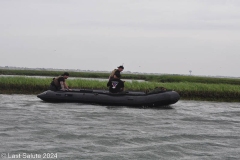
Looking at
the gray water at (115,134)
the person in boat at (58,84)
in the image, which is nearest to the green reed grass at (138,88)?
the person in boat at (58,84)

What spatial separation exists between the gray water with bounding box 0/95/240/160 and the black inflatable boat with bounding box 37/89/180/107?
103 cm

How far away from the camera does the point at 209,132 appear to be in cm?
1331

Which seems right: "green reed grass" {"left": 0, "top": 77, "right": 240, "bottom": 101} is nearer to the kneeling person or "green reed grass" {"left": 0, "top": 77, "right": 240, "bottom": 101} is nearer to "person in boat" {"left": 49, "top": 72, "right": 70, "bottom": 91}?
A: "person in boat" {"left": 49, "top": 72, "right": 70, "bottom": 91}

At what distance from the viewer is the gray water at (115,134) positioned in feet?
32.7

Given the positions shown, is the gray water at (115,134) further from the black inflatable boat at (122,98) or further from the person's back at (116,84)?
the person's back at (116,84)

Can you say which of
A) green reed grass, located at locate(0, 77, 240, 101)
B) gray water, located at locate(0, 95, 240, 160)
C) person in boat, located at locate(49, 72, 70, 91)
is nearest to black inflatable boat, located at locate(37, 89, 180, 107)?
person in boat, located at locate(49, 72, 70, 91)

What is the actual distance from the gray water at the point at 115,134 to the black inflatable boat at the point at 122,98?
103 centimetres

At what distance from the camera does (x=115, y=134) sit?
478 inches

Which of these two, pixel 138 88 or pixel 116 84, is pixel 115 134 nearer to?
pixel 116 84

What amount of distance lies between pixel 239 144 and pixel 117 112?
7.09 m

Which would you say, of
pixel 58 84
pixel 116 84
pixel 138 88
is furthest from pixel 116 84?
pixel 138 88

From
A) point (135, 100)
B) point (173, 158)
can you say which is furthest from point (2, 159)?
point (135, 100)

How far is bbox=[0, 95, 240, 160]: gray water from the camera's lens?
996cm

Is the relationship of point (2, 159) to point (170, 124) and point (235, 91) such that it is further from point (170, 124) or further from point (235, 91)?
point (235, 91)
